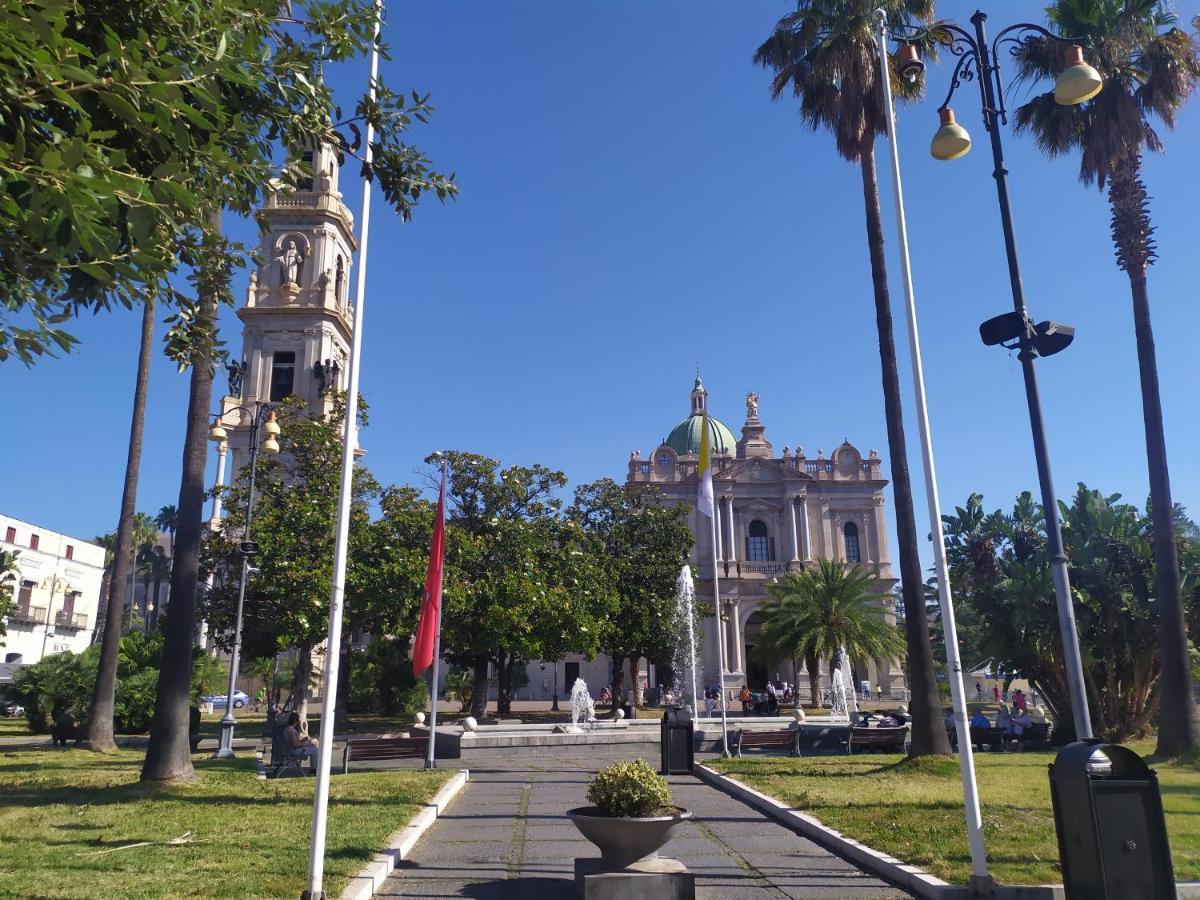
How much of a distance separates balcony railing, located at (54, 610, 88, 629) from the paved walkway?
171 ft

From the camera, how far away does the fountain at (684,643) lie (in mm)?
33438

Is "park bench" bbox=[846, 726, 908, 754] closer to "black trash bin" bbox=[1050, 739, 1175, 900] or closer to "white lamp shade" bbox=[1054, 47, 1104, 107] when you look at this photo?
"black trash bin" bbox=[1050, 739, 1175, 900]

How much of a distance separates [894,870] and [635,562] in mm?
32845

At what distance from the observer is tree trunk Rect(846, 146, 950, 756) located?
15211 mm

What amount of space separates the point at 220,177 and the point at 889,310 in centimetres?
1322

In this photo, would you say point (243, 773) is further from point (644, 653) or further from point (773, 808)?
point (644, 653)

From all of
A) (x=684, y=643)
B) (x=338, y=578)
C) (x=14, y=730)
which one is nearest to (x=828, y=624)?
(x=684, y=643)

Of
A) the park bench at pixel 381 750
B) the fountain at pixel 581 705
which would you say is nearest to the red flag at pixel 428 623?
the park bench at pixel 381 750

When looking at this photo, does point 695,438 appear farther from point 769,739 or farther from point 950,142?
point 950,142

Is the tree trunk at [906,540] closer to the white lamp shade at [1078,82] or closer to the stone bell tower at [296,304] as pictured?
the white lamp shade at [1078,82]

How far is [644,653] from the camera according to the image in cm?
4122

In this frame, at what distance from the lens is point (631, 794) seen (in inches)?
273

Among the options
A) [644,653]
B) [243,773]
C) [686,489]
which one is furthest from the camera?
[686,489]

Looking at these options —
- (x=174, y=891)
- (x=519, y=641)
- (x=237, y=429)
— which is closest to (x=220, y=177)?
(x=174, y=891)
